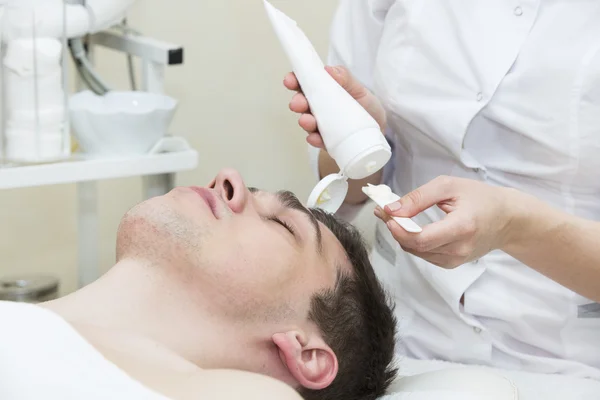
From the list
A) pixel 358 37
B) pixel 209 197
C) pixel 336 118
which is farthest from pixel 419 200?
pixel 358 37

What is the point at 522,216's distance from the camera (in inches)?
48.2

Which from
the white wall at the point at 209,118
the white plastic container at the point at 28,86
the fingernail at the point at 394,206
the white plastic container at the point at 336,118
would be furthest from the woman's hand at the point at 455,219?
the white wall at the point at 209,118

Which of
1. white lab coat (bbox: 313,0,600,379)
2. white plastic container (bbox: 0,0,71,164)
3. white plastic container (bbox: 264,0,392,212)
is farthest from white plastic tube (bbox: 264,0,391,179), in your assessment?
white plastic container (bbox: 0,0,71,164)

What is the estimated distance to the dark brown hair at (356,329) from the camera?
4.10 feet

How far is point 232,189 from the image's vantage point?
4.22ft

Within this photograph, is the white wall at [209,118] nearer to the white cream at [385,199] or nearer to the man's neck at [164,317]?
the man's neck at [164,317]

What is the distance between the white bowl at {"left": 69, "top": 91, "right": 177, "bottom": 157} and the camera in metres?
1.57

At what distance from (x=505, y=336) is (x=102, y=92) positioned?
941mm

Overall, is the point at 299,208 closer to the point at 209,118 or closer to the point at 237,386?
the point at 237,386

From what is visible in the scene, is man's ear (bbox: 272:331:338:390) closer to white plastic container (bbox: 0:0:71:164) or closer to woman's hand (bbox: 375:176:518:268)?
woman's hand (bbox: 375:176:518:268)

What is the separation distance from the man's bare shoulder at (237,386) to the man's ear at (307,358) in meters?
0.16

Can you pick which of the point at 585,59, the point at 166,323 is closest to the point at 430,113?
the point at 585,59

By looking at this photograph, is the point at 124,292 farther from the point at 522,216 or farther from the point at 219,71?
the point at 219,71

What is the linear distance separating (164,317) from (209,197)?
0.21m
